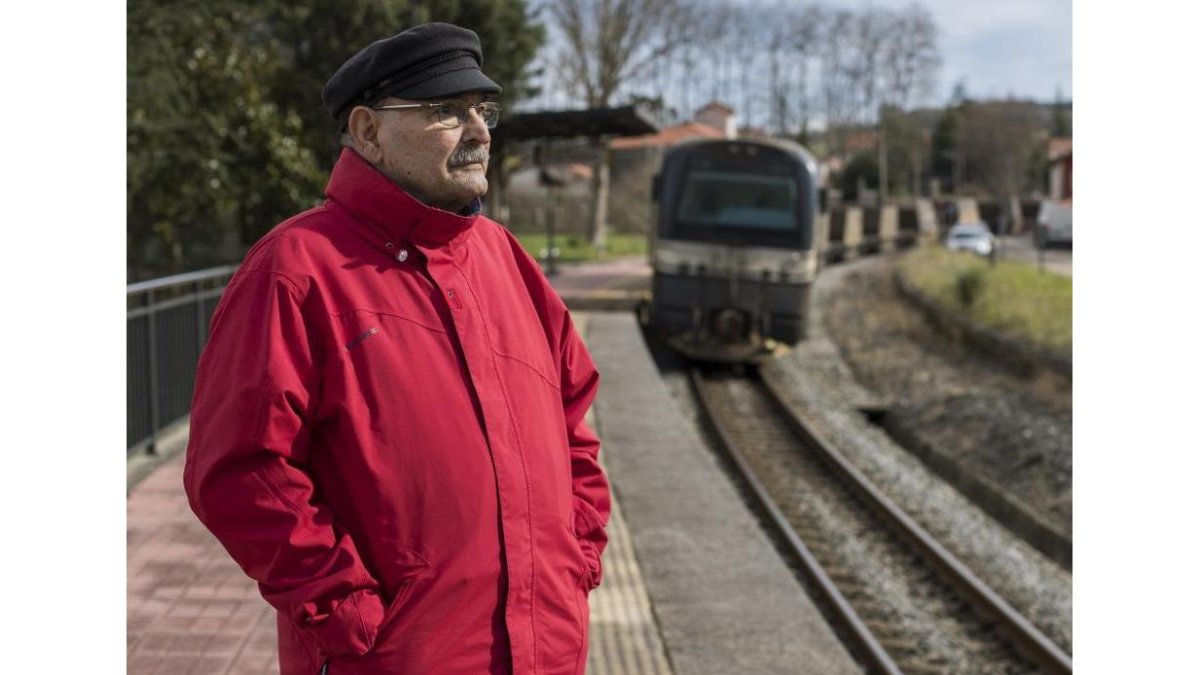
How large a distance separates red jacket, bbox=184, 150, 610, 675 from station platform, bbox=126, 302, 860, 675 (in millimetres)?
2615

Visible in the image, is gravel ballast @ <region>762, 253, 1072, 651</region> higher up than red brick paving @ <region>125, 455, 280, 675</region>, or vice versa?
red brick paving @ <region>125, 455, 280, 675</region>

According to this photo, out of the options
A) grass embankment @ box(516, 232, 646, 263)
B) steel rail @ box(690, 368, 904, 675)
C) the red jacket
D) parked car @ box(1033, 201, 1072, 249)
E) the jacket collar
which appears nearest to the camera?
the red jacket

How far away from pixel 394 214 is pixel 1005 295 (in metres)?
22.3

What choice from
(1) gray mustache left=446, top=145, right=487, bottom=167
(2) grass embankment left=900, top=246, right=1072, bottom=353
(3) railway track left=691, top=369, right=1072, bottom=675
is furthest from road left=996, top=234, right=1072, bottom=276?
(1) gray mustache left=446, top=145, right=487, bottom=167

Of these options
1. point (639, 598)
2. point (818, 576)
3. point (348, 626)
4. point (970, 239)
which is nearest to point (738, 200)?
point (818, 576)

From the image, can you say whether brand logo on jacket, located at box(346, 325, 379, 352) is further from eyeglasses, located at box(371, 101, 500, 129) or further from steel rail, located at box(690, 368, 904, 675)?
steel rail, located at box(690, 368, 904, 675)

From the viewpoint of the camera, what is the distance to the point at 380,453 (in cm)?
204

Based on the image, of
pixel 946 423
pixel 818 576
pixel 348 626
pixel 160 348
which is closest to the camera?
pixel 348 626

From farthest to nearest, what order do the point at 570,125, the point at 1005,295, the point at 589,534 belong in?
the point at 1005,295 < the point at 570,125 < the point at 589,534

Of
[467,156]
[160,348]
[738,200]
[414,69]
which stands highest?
[738,200]

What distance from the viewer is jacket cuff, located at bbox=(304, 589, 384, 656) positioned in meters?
1.98

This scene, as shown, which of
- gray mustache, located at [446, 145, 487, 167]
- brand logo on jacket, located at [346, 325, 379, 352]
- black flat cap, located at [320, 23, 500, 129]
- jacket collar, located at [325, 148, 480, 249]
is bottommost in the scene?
brand logo on jacket, located at [346, 325, 379, 352]

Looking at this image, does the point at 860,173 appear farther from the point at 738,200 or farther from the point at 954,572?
the point at 954,572

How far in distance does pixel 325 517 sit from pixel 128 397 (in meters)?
6.06
